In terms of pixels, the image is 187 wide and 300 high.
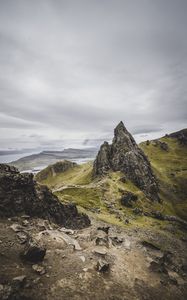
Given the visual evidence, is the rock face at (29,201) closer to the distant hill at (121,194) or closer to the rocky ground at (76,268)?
the rocky ground at (76,268)

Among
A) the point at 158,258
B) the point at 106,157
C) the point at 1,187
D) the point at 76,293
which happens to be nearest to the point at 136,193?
the point at 106,157

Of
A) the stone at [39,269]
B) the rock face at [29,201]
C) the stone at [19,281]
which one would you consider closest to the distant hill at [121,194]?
the rock face at [29,201]

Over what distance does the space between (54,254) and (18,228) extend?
6800 millimetres

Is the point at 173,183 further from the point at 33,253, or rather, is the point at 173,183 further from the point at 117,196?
the point at 33,253

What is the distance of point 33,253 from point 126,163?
96.7 m

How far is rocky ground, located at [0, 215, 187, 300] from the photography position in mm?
18141

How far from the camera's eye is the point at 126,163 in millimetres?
114375

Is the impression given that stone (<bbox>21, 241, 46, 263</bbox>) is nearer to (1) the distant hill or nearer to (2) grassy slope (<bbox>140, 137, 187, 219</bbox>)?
(1) the distant hill

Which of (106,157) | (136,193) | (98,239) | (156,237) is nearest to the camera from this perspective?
(98,239)

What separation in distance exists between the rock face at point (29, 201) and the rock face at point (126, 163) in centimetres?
6927

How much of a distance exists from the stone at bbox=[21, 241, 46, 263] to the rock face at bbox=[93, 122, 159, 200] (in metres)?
88.6

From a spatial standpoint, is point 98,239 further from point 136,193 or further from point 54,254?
point 136,193

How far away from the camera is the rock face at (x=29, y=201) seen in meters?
32.0

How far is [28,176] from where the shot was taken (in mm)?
38000
